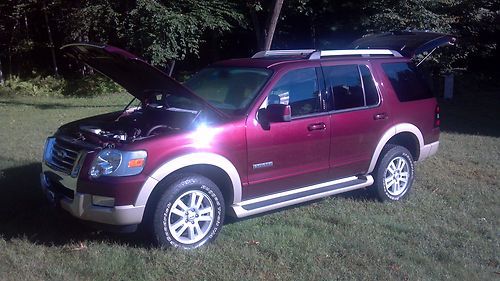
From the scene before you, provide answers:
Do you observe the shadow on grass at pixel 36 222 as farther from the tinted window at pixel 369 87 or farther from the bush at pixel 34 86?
the bush at pixel 34 86

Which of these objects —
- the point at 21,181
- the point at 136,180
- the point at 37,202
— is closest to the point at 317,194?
Result: the point at 136,180

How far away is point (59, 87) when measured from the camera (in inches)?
771

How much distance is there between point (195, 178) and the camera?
496cm

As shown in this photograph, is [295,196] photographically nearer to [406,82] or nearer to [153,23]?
[406,82]

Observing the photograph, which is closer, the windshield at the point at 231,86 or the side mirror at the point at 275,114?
the side mirror at the point at 275,114

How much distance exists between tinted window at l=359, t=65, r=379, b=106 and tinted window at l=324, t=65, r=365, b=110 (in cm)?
7

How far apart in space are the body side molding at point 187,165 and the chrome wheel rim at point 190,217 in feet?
0.88

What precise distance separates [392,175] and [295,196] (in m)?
1.59

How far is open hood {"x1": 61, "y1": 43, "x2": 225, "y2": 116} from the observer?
489cm

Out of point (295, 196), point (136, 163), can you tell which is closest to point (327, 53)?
point (295, 196)

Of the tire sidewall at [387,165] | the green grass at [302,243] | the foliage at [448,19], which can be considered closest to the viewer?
the green grass at [302,243]

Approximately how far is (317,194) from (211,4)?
44.9ft

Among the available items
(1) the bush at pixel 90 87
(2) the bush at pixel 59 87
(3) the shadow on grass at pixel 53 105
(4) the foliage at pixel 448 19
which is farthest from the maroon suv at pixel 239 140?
(2) the bush at pixel 59 87

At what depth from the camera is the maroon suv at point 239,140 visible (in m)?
4.72
